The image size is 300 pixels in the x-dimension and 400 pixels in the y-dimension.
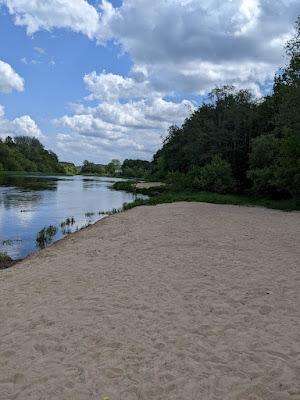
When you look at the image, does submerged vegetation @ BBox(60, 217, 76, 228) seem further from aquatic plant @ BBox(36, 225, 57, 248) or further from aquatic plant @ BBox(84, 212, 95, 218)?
aquatic plant @ BBox(84, 212, 95, 218)

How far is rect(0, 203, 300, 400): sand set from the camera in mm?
5496

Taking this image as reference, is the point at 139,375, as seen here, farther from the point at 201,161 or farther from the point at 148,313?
the point at 201,161

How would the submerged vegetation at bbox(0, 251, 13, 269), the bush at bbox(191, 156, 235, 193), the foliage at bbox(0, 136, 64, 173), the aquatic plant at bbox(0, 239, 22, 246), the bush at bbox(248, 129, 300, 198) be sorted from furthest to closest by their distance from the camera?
the foliage at bbox(0, 136, 64, 173) → the bush at bbox(191, 156, 235, 193) → the bush at bbox(248, 129, 300, 198) → the aquatic plant at bbox(0, 239, 22, 246) → the submerged vegetation at bbox(0, 251, 13, 269)

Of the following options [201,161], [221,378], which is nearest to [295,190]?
[201,161]

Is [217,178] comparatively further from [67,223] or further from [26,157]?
[26,157]

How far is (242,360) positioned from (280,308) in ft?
8.26

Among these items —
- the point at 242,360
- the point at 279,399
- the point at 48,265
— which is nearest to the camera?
the point at 279,399

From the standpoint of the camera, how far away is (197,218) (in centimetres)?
2408

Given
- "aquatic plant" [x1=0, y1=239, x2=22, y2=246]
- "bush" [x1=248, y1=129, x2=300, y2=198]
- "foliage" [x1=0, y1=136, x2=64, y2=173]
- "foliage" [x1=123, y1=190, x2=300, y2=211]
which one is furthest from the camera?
"foliage" [x1=0, y1=136, x2=64, y2=173]

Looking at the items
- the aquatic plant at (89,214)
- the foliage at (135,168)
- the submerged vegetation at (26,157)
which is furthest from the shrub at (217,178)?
the foliage at (135,168)

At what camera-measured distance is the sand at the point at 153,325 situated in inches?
216

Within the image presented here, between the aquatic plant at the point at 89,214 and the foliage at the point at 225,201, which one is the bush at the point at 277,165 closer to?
the foliage at the point at 225,201

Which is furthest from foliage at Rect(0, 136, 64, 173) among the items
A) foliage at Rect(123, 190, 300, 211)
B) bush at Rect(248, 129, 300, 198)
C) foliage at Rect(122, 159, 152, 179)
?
bush at Rect(248, 129, 300, 198)

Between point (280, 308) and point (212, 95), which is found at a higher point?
point (212, 95)
